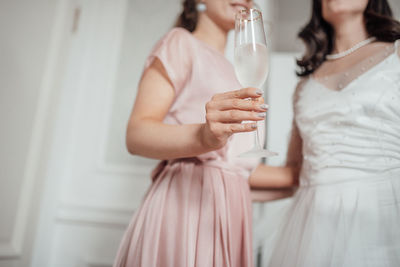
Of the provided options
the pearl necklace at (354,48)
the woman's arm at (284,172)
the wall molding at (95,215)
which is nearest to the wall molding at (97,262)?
the wall molding at (95,215)

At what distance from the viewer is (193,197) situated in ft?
2.34

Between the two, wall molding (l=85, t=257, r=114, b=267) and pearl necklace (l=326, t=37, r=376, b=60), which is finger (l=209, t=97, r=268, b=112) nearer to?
pearl necklace (l=326, t=37, r=376, b=60)

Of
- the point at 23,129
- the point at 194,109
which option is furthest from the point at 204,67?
the point at 23,129

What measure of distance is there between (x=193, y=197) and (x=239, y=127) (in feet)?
0.91

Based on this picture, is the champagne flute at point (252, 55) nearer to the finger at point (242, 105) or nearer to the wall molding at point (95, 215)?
the finger at point (242, 105)

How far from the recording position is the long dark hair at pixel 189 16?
100 cm

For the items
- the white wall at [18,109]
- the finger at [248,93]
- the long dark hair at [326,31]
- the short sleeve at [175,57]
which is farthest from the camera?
the white wall at [18,109]

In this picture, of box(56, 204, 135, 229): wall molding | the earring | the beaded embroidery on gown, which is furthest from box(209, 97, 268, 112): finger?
box(56, 204, 135, 229): wall molding

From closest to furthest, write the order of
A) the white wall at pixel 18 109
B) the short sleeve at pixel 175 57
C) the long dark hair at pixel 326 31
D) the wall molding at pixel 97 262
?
the short sleeve at pixel 175 57
the long dark hair at pixel 326 31
the white wall at pixel 18 109
the wall molding at pixel 97 262

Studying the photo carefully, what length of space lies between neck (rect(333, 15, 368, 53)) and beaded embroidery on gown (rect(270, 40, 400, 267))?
0.47ft

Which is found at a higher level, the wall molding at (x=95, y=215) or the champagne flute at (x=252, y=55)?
the champagne flute at (x=252, y=55)

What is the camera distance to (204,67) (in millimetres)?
785

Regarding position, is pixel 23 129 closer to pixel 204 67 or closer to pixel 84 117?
pixel 84 117

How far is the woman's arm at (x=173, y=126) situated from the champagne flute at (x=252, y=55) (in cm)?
5
